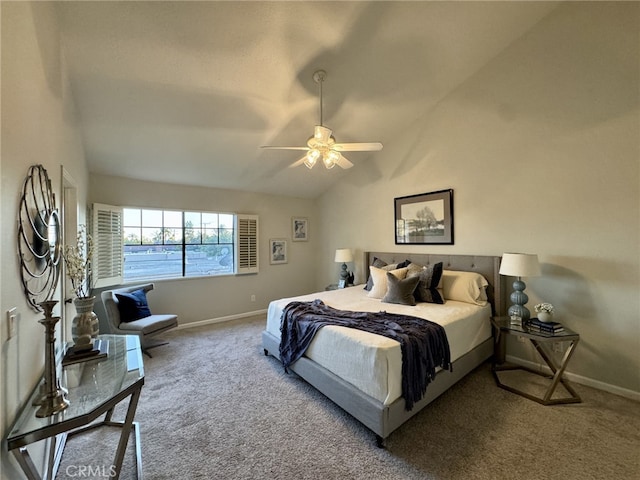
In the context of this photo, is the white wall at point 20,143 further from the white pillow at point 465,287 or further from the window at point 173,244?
the white pillow at point 465,287

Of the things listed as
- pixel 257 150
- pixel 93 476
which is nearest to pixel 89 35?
pixel 257 150

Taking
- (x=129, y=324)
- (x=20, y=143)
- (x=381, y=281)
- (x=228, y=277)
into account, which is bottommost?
(x=129, y=324)

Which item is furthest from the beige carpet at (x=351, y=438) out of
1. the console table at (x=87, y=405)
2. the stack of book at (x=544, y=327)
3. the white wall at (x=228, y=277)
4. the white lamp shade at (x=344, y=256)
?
the white lamp shade at (x=344, y=256)

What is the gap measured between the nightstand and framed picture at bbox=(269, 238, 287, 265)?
385 cm

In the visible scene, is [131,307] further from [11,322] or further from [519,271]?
[519,271]

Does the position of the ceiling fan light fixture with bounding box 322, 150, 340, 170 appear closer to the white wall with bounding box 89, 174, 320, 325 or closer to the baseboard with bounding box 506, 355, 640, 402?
the white wall with bounding box 89, 174, 320, 325

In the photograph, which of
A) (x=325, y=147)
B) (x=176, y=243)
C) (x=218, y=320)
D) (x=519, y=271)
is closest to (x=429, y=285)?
(x=519, y=271)

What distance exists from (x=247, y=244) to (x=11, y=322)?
3952mm

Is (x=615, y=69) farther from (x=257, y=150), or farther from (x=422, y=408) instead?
(x=257, y=150)

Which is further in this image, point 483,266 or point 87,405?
point 483,266

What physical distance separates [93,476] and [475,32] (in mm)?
5069

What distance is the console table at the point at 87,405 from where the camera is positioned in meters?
1.13

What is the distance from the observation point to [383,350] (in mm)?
1938

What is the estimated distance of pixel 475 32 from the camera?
2879 mm
